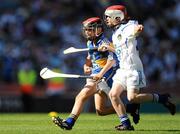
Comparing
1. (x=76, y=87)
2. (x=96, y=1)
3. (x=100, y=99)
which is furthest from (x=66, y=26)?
(x=100, y=99)

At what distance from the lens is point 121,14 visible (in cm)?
1245

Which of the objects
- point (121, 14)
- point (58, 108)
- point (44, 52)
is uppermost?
point (121, 14)

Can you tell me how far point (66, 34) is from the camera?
26.7 metres

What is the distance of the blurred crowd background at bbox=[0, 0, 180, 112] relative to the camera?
25.5m

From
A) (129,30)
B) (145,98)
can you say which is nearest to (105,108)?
(145,98)

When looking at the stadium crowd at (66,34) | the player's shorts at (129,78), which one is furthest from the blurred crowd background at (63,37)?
the player's shorts at (129,78)

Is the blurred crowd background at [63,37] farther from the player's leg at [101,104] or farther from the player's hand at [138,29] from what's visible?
the player's hand at [138,29]

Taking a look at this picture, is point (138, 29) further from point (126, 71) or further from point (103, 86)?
point (103, 86)

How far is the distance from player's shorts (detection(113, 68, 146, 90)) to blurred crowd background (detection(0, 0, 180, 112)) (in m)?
12.3

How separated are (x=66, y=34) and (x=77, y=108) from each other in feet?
47.4

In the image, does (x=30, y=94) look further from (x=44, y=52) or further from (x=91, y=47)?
(x=91, y=47)

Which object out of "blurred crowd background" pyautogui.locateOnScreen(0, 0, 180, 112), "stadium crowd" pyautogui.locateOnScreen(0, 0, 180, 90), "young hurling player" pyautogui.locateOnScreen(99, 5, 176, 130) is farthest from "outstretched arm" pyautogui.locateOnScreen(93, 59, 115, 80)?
"stadium crowd" pyautogui.locateOnScreen(0, 0, 180, 90)

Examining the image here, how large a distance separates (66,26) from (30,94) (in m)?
3.59

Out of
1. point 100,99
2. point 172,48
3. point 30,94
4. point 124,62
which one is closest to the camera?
point 124,62
